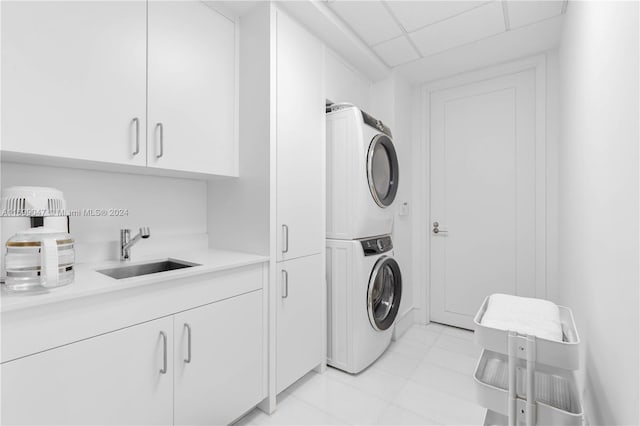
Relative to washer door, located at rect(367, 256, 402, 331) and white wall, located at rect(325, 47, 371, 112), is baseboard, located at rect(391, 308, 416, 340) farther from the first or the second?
white wall, located at rect(325, 47, 371, 112)

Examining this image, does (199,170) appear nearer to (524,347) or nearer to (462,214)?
(524,347)

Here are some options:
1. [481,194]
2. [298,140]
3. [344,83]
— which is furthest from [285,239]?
[481,194]

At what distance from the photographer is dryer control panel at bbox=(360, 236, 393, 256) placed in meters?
2.12

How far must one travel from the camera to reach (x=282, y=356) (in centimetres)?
176

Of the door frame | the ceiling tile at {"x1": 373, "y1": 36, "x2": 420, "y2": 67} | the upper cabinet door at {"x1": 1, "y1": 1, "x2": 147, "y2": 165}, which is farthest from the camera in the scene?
the door frame

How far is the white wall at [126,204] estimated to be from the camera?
143 centimetres

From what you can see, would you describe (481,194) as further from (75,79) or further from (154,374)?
(75,79)

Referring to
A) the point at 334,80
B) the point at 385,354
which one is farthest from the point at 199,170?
the point at 385,354

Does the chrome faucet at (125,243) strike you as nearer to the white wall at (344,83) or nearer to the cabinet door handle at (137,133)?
the cabinet door handle at (137,133)

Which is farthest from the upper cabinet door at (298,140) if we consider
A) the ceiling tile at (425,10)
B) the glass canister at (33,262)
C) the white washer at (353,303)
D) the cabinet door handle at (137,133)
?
the glass canister at (33,262)

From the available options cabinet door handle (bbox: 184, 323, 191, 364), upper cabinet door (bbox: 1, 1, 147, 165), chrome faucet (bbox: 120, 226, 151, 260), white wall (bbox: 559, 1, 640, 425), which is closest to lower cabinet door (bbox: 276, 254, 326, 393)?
cabinet door handle (bbox: 184, 323, 191, 364)

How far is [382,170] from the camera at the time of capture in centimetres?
236

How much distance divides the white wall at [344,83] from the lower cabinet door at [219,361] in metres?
1.57

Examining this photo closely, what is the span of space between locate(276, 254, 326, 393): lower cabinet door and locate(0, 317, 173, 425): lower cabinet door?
655 mm
